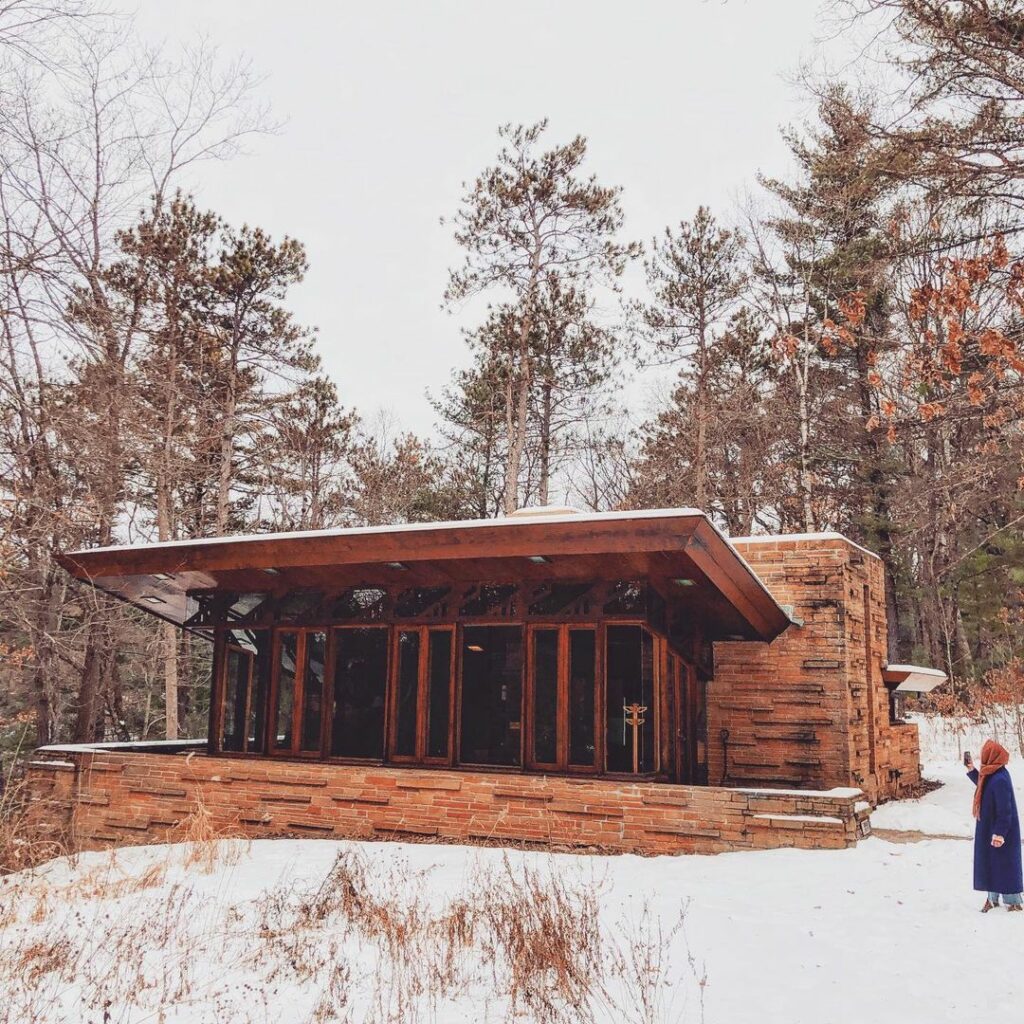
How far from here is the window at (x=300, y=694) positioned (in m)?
11.5

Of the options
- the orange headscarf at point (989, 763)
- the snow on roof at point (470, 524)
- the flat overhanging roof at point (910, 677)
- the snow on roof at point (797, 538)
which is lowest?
the orange headscarf at point (989, 763)

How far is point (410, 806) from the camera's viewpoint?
9609 millimetres

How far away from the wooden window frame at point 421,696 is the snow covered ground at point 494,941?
234cm

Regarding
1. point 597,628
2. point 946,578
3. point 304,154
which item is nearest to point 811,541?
point 597,628

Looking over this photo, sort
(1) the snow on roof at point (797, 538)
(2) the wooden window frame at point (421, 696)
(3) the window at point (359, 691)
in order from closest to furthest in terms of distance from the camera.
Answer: (2) the wooden window frame at point (421, 696)
(3) the window at point (359, 691)
(1) the snow on roof at point (797, 538)

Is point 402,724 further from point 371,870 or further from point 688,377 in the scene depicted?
point 688,377

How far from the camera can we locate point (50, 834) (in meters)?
11.0

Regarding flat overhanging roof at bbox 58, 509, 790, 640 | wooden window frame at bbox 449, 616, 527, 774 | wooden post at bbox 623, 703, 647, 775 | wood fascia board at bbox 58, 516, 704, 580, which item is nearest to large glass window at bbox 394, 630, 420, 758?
wooden window frame at bbox 449, 616, 527, 774

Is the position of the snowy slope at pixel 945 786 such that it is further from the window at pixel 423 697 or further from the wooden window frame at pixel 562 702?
the window at pixel 423 697

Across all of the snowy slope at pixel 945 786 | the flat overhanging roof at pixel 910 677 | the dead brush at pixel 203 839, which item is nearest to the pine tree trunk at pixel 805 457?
the flat overhanging roof at pixel 910 677

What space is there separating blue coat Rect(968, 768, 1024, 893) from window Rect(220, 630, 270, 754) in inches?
344

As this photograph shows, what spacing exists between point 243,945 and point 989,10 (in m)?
8.63

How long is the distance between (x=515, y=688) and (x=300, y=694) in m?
Result: 3.17

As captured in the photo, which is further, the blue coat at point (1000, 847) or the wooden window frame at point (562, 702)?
the wooden window frame at point (562, 702)
